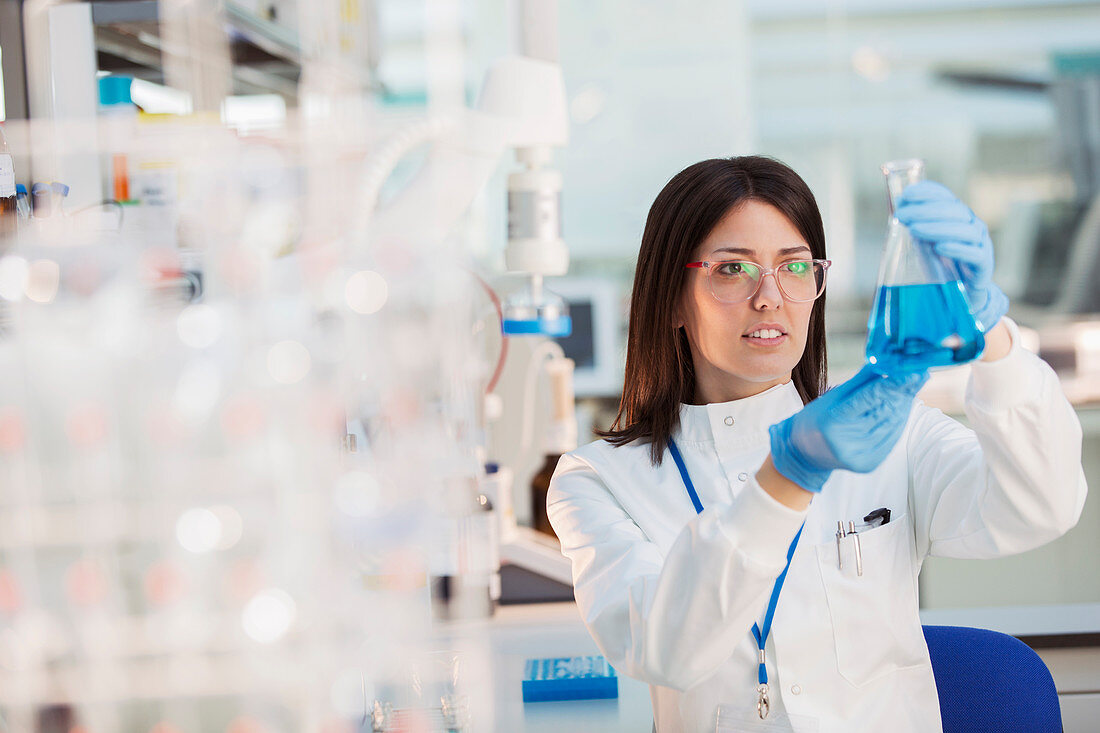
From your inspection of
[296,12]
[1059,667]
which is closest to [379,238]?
[296,12]

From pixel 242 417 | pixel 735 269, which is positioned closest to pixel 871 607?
pixel 735 269

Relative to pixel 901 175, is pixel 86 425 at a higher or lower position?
lower

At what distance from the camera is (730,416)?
1.38 metres

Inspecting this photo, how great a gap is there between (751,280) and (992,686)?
73 cm

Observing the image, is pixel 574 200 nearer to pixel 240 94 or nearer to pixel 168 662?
pixel 240 94

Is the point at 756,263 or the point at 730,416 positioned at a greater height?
the point at 756,263

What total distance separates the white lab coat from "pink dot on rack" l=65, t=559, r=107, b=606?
1.87ft

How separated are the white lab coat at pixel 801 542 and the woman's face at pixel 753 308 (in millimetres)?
100

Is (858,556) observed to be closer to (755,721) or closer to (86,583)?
(755,721)

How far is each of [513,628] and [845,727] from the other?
33.3 inches

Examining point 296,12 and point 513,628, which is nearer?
point 513,628

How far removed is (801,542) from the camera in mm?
1303

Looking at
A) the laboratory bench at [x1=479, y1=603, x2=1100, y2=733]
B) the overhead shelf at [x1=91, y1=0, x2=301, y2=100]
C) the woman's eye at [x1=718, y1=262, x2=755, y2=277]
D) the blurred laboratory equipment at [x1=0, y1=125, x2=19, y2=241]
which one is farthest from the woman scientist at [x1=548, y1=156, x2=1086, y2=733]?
the overhead shelf at [x1=91, y1=0, x2=301, y2=100]

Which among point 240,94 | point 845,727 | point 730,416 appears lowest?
point 845,727
